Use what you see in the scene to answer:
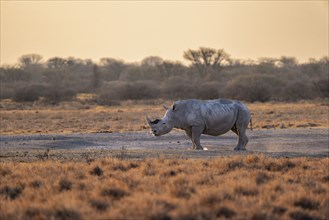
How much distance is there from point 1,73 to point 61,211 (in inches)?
3627

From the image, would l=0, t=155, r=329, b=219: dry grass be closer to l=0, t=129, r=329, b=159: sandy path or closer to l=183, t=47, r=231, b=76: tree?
l=0, t=129, r=329, b=159: sandy path

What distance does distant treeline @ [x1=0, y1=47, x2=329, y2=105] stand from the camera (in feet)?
221

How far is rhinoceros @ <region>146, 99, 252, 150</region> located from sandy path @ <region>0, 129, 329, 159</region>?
0.60 metres

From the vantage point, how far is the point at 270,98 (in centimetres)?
6562

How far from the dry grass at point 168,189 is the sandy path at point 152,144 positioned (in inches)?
160

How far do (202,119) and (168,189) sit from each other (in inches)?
364

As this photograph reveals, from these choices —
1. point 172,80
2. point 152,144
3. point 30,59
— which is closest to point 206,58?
point 172,80

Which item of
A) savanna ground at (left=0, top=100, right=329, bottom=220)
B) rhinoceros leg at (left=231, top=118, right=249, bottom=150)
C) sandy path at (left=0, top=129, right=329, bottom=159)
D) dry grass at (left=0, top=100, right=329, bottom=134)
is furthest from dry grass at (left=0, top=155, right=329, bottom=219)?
dry grass at (left=0, top=100, right=329, bottom=134)

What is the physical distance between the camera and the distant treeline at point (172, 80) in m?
67.5

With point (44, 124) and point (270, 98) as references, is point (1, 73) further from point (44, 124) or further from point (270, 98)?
point (44, 124)

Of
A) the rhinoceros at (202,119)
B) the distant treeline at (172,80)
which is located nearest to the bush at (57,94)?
the distant treeline at (172,80)

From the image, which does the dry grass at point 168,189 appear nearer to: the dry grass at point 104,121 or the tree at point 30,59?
the dry grass at point 104,121

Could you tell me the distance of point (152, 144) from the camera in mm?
24375

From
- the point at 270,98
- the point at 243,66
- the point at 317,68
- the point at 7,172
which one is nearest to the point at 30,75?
the point at 243,66
